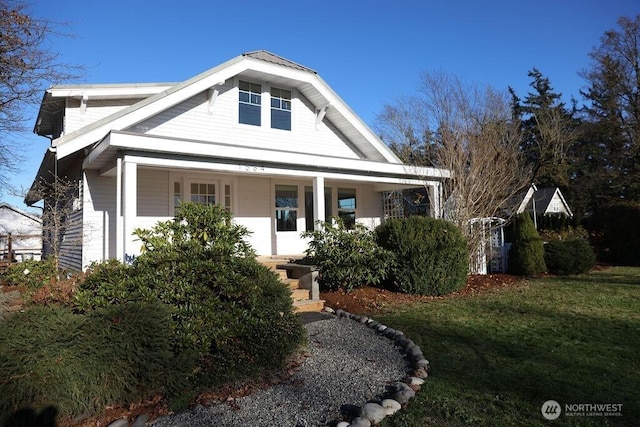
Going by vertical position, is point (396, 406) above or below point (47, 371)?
below

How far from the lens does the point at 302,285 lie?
8.38 metres

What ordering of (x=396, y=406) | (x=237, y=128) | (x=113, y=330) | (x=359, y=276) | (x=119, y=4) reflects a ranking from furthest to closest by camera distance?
(x=237, y=128) < (x=119, y=4) < (x=359, y=276) < (x=113, y=330) < (x=396, y=406)

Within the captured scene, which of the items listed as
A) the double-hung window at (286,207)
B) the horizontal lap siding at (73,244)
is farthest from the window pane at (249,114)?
the horizontal lap siding at (73,244)

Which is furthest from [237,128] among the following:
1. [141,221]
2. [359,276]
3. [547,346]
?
[547,346]

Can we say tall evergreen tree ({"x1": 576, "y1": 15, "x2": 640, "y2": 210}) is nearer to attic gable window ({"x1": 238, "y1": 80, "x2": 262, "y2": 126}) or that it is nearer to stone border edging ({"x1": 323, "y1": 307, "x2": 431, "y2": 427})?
attic gable window ({"x1": 238, "y1": 80, "x2": 262, "y2": 126})

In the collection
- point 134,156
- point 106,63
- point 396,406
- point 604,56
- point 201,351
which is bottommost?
point 396,406

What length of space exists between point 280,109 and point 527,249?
8.40 m

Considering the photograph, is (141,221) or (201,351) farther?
(141,221)

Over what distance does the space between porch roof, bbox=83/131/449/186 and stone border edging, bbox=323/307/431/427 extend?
16.4ft

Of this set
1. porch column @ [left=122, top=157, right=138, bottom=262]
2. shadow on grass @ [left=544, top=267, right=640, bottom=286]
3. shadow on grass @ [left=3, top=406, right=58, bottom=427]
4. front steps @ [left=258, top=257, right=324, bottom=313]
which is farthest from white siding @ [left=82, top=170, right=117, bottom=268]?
shadow on grass @ [left=544, top=267, right=640, bottom=286]

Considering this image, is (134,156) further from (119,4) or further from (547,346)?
(547,346)

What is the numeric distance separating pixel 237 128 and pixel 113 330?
8000 millimetres

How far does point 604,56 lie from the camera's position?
1098 inches

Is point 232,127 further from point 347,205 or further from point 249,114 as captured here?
point 347,205
